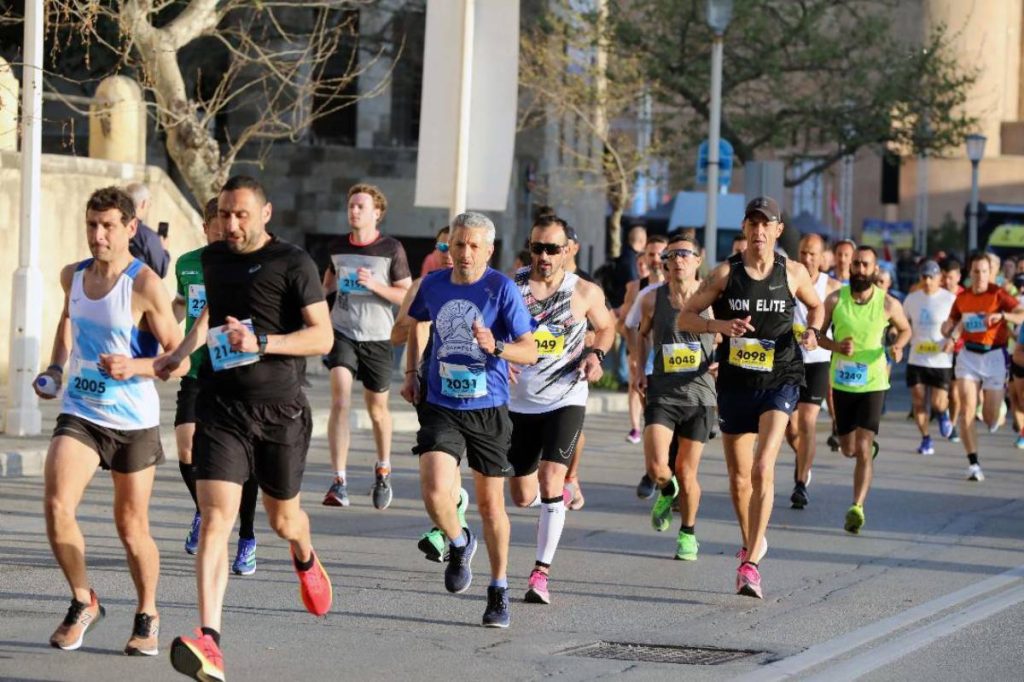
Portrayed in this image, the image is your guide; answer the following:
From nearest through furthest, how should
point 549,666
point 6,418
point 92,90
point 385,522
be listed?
point 549,666 → point 385,522 → point 6,418 → point 92,90

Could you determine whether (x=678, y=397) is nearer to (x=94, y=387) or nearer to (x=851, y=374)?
(x=851, y=374)

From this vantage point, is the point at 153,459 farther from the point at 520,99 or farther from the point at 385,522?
the point at 520,99

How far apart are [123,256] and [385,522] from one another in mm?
4676

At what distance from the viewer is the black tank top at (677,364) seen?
11422mm

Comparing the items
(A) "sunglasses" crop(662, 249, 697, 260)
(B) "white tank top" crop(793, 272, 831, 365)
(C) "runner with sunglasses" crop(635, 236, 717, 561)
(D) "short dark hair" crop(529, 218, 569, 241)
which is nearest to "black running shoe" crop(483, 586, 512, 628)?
(D) "short dark hair" crop(529, 218, 569, 241)

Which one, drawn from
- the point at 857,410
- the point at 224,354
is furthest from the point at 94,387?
the point at 857,410

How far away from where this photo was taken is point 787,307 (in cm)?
1023

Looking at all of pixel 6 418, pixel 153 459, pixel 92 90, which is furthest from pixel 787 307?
pixel 92 90

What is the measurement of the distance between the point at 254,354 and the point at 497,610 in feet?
5.96

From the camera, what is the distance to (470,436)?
8609 millimetres

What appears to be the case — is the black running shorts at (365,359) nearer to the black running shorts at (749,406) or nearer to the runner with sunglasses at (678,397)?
the runner with sunglasses at (678,397)

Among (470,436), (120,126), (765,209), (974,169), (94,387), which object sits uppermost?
(974,169)

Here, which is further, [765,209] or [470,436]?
[765,209]

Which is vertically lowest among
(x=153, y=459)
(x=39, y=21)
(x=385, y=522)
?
(x=385, y=522)
